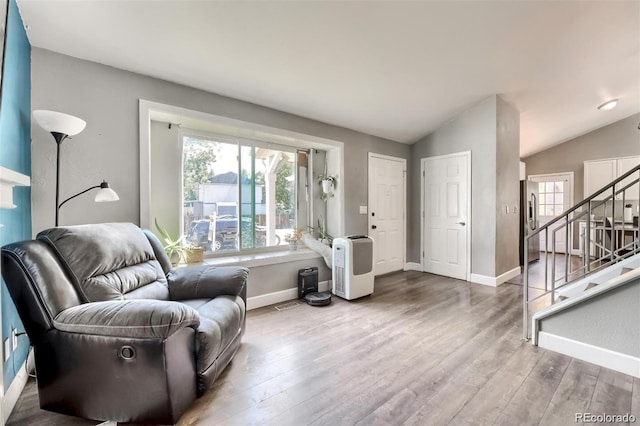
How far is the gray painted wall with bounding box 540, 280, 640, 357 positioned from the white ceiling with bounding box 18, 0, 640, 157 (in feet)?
7.65

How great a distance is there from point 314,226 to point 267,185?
A: 91cm

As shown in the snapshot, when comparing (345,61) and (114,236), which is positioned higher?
(345,61)

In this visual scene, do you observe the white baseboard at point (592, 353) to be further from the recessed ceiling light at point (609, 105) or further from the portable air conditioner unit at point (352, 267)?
the recessed ceiling light at point (609, 105)

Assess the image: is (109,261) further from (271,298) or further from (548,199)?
(548,199)

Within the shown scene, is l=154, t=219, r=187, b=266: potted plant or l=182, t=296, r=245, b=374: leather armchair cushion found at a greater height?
l=154, t=219, r=187, b=266: potted plant

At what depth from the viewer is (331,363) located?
6.55 ft

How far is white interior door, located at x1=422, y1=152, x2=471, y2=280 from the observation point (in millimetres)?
4219

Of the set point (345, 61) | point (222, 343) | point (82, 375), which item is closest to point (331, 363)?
point (222, 343)

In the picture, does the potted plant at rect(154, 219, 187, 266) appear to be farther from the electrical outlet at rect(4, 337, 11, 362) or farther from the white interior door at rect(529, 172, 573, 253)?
the white interior door at rect(529, 172, 573, 253)

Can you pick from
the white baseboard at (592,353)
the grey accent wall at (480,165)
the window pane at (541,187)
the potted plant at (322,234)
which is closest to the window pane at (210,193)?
the potted plant at (322,234)

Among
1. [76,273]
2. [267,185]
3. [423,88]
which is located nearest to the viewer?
[76,273]

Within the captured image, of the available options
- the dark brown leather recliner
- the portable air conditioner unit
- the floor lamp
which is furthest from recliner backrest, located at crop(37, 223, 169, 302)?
the portable air conditioner unit

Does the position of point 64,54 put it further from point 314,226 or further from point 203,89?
point 314,226

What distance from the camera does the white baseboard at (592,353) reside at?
5.97 ft
